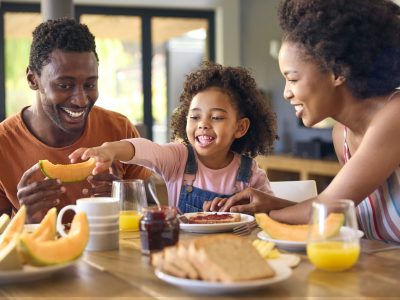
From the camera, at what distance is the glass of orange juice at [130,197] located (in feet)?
6.48

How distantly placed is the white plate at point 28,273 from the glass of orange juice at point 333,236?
581 mm

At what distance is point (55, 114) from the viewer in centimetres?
269

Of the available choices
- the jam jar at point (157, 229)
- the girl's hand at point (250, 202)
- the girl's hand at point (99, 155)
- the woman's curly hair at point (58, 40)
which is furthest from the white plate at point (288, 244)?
the woman's curly hair at point (58, 40)

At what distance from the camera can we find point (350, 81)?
2.03 m

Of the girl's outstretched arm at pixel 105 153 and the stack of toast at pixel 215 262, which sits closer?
the stack of toast at pixel 215 262

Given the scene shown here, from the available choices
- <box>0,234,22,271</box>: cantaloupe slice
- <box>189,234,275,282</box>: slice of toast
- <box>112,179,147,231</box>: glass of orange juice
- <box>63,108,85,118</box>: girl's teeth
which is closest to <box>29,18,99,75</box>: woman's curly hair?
<box>63,108,85,118</box>: girl's teeth

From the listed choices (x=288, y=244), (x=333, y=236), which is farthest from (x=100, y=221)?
(x=333, y=236)

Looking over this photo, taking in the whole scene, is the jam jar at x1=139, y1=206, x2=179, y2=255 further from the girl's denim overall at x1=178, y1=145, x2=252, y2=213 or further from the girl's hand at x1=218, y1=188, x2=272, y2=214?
the girl's denim overall at x1=178, y1=145, x2=252, y2=213

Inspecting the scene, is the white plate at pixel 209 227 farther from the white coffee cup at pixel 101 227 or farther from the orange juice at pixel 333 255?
the orange juice at pixel 333 255

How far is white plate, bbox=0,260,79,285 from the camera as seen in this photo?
1.42 m

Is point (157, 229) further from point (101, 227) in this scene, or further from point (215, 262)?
point (215, 262)

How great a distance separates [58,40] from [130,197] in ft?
3.08

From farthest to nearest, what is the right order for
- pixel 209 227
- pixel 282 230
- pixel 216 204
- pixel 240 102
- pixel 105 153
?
pixel 240 102 < pixel 216 204 < pixel 105 153 < pixel 209 227 < pixel 282 230

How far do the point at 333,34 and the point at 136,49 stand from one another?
6.72 meters
